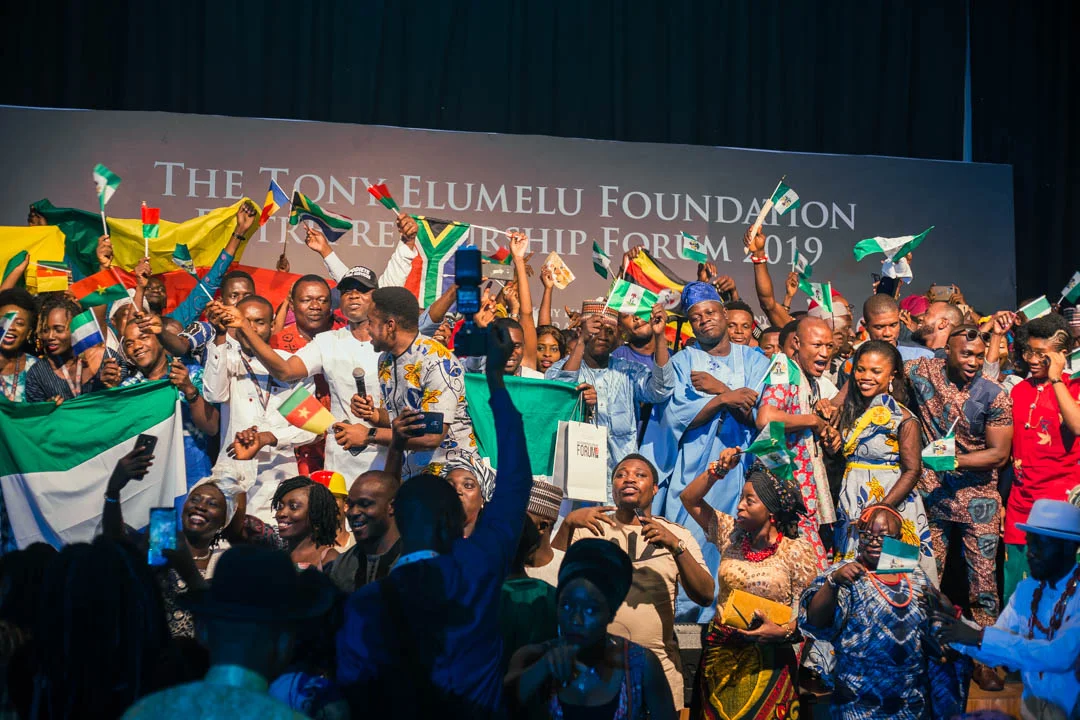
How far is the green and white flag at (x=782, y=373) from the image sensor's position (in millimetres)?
6246

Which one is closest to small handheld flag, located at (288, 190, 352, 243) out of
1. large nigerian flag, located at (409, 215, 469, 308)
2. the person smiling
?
large nigerian flag, located at (409, 215, 469, 308)

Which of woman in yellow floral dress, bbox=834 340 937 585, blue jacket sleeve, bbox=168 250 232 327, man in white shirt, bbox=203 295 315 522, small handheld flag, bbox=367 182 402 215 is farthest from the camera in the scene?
small handheld flag, bbox=367 182 402 215

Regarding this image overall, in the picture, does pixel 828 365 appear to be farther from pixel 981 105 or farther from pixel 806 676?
pixel 981 105

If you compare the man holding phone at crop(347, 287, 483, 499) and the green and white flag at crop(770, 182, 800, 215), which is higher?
the green and white flag at crop(770, 182, 800, 215)

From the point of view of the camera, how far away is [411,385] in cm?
589

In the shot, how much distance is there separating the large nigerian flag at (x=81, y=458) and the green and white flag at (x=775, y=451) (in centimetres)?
304

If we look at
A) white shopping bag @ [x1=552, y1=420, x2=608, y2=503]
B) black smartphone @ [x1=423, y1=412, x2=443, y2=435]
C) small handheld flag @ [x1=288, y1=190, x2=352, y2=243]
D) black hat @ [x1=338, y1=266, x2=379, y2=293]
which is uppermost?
small handheld flag @ [x1=288, y1=190, x2=352, y2=243]

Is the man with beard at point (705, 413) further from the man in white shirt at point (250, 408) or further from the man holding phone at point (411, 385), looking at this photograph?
the man in white shirt at point (250, 408)

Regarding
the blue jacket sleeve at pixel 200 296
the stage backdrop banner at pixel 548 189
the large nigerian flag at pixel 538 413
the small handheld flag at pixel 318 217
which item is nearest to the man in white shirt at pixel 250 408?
Answer: the large nigerian flag at pixel 538 413

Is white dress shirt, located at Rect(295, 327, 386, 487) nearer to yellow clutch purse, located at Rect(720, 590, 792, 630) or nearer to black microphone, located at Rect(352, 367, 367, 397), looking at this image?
black microphone, located at Rect(352, 367, 367, 397)

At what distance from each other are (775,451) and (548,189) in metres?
4.34

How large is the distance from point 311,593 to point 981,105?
979cm

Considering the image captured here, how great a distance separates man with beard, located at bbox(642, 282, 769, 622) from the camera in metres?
6.30

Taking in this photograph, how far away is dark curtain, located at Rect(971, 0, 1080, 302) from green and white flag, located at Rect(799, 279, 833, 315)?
3.86m
